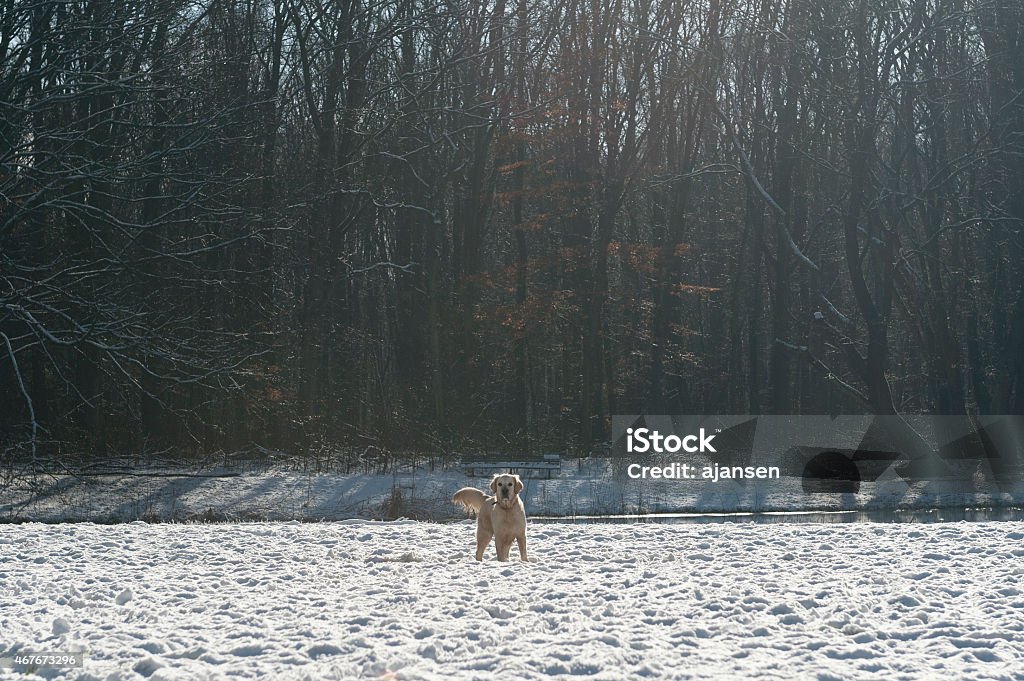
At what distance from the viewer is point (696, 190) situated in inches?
1706

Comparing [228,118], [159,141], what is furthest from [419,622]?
[159,141]

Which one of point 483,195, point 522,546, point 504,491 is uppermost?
point 483,195

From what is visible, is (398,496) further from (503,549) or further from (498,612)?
(498,612)

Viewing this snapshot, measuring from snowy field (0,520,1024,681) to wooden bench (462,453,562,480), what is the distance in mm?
9885

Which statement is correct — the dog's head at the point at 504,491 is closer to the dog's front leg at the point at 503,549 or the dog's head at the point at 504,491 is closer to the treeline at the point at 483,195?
the dog's front leg at the point at 503,549

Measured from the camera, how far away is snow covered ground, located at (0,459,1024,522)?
18.9 metres

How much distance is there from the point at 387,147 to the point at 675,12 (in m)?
8.62

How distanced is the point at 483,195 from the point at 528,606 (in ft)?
79.3

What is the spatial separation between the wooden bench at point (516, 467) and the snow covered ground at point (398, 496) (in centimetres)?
29

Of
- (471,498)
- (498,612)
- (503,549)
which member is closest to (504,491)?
(503,549)

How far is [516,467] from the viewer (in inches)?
891

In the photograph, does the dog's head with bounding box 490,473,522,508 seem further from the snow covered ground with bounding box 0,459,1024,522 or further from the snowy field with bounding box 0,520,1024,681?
the snow covered ground with bounding box 0,459,1024,522

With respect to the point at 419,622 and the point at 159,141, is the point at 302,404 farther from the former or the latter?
the point at 419,622

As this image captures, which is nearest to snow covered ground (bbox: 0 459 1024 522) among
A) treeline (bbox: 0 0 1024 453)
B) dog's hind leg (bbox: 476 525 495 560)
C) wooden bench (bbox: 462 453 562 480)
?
wooden bench (bbox: 462 453 562 480)
